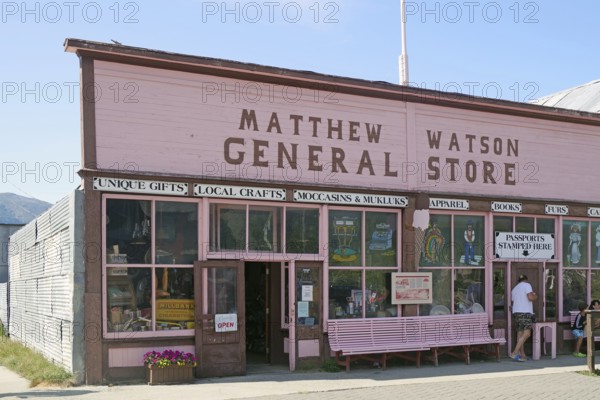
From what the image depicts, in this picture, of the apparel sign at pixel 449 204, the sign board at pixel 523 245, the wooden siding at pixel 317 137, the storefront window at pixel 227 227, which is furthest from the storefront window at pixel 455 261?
the storefront window at pixel 227 227

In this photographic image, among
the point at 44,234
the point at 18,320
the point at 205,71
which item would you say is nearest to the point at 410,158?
the point at 205,71

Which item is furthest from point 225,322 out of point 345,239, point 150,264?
point 345,239

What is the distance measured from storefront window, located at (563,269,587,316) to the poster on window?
4208 mm

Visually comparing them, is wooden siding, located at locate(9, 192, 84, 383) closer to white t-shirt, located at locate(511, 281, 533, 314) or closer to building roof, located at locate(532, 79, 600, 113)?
white t-shirt, located at locate(511, 281, 533, 314)

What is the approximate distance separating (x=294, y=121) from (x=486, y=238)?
5.34 meters

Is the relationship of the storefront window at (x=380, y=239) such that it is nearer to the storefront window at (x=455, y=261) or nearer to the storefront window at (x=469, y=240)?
the storefront window at (x=455, y=261)

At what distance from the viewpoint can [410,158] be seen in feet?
51.2

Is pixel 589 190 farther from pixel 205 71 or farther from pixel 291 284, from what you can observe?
pixel 205 71

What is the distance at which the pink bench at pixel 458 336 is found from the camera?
15.0 m

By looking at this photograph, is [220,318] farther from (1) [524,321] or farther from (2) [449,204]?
(1) [524,321]

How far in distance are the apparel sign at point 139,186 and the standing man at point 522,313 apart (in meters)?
7.87

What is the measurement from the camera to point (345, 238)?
48.3ft

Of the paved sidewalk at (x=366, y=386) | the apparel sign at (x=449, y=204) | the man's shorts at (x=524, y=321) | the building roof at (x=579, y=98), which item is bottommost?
the paved sidewalk at (x=366, y=386)

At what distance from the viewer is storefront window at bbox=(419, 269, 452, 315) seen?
1567cm
